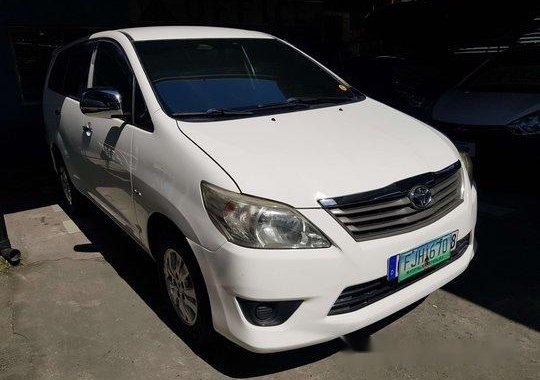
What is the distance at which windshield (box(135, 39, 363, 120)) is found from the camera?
2850 millimetres

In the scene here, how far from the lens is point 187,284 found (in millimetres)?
2520

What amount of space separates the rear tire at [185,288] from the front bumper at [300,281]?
0.40 feet

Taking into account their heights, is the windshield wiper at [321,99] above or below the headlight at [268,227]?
above

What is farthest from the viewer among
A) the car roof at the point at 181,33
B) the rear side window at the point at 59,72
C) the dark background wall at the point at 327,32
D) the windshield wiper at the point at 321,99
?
the dark background wall at the point at 327,32

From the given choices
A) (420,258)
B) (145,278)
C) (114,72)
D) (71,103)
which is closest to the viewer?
(420,258)

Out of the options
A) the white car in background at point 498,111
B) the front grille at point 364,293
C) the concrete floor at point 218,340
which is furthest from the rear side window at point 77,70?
the white car in background at point 498,111

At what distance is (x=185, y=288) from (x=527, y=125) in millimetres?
3811

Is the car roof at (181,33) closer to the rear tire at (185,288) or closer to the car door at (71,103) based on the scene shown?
the car door at (71,103)

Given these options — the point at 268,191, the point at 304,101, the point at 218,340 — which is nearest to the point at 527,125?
the point at 304,101

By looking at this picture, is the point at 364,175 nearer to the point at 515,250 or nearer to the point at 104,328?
the point at 104,328

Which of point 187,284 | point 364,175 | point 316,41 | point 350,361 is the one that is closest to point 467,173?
point 364,175

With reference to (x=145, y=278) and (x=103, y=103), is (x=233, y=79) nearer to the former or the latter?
(x=103, y=103)

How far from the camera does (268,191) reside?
6.95 ft

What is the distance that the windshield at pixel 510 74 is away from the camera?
520cm
